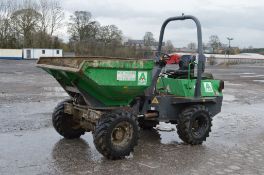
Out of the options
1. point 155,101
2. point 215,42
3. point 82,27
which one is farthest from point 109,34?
point 155,101

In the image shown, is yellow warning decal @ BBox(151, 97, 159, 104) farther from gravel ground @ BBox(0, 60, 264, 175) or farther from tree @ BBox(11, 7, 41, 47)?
tree @ BBox(11, 7, 41, 47)

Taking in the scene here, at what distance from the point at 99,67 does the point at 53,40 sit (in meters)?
67.9

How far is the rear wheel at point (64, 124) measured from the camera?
291 inches

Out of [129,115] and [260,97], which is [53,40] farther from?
[129,115]

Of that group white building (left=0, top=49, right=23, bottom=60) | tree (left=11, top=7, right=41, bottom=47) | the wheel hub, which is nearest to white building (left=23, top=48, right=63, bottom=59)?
white building (left=0, top=49, right=23, bottom=60)

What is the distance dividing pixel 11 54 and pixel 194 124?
2336 inches

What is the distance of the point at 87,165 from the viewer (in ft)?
19.6

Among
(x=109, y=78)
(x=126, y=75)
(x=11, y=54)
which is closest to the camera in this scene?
(x=109, y=78)

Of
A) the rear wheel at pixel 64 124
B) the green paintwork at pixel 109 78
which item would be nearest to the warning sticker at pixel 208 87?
the green paintwork at pixel 109 78

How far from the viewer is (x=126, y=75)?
6.32m

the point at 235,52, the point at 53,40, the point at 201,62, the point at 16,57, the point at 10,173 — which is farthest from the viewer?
the point at 235,52

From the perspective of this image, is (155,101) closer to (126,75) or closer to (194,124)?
(194,124)

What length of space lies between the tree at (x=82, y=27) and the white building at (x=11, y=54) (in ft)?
39.9

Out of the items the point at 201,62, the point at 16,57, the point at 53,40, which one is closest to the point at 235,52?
the point at 53,40
